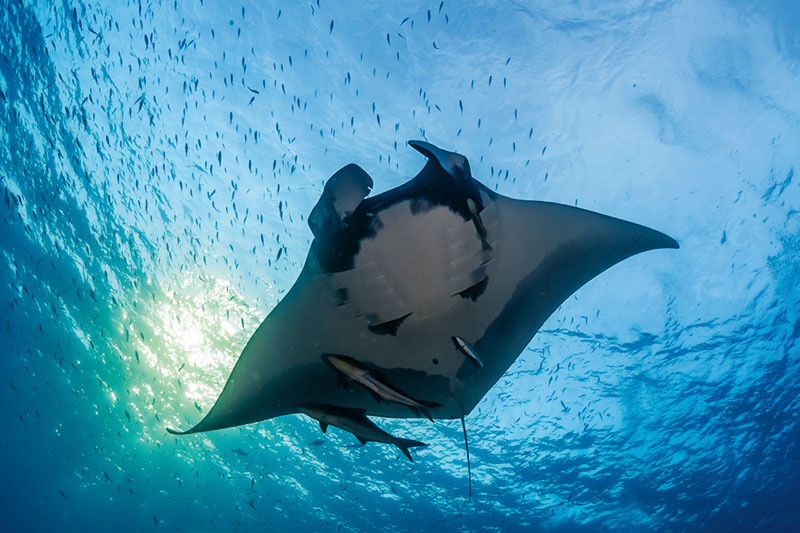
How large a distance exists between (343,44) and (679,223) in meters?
8.28

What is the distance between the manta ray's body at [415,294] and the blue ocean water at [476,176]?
5092 millimetres

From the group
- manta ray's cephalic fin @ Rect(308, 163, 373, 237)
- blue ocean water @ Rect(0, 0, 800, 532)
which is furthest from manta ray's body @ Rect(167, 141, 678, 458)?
blue ocean water @ Rect(0, 0, 800, 532)

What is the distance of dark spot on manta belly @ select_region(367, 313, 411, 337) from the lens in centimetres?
261

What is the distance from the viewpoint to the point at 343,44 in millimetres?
8336

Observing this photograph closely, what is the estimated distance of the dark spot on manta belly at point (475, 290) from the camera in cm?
264

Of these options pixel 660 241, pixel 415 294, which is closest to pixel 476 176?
pixel 660 241

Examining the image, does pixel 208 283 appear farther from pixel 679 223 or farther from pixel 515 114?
pixel 679 223

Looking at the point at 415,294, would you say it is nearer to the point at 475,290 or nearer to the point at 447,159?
the point at 475,290

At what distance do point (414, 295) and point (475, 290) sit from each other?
0.42 m

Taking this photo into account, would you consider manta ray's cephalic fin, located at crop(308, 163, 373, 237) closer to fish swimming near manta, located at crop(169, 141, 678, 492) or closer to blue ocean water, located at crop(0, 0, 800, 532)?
fish swimming near manta, located at crop(169, 141, 678, 492)

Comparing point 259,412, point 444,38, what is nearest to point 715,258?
point 444,38

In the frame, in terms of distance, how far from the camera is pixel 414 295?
2.53m

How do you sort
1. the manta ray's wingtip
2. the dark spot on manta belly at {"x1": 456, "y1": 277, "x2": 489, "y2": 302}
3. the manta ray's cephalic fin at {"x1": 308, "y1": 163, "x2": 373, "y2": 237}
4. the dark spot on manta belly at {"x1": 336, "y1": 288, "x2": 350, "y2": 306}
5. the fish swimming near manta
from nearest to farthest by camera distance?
the manta ray's cephalic fin at {"x1": 308, "y1": 163, "x2": 373, "y2": 237}, the fish swimming near manta, the dark spot on manta belly at {"x1": 336, "y1": 288, "x2": 350, "y2": 306}, the dark spot on manta belly at {"x1": 456, "y1": 277, "x2": 489, "y2": 302}, the manta ray's wingtip

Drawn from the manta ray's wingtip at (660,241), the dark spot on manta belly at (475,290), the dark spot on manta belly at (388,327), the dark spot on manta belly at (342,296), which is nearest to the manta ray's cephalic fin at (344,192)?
the dark spot on manta belly at (342,296)
